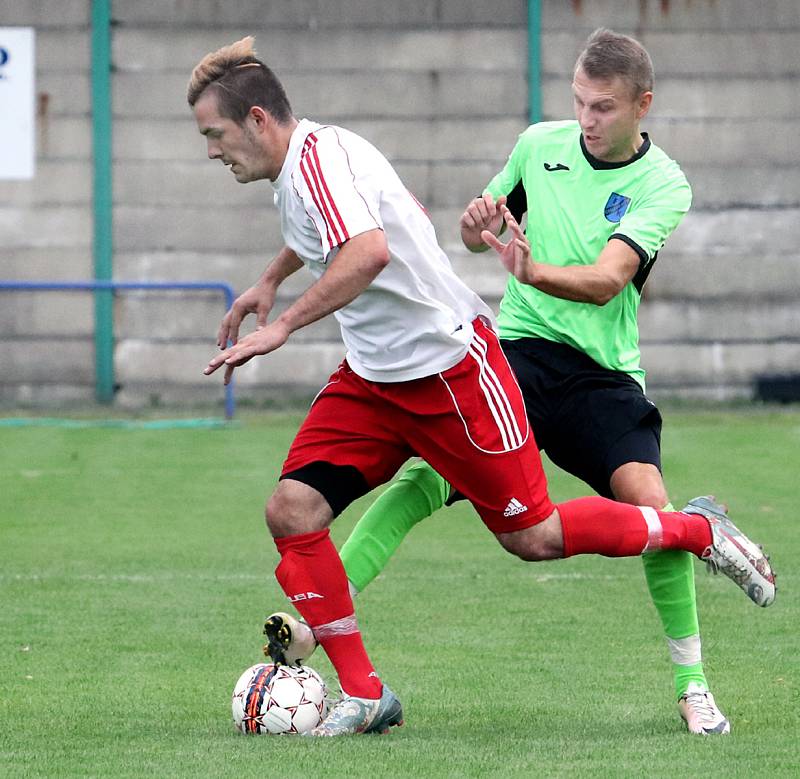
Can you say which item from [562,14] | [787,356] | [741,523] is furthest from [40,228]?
[741,523]

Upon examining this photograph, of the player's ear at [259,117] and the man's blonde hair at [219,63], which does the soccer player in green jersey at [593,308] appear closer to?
the player's ear at [259,117]

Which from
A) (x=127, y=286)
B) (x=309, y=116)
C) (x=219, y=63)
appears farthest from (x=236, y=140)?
(x=309, y=116)

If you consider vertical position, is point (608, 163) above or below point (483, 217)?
above

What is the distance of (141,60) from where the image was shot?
46.4ft

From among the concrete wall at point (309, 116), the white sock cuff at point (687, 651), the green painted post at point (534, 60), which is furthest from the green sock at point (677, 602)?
A: the green painted post at point (534, 60)

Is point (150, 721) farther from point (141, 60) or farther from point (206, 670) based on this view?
point (141, 60)

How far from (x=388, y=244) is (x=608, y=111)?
82cm

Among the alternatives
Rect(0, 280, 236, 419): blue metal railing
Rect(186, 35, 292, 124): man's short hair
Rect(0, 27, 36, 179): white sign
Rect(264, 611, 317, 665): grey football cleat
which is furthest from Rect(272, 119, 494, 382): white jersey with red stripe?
Rect(0, 27, 36, 179): white sign

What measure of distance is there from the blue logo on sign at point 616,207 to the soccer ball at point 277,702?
5.15 feet

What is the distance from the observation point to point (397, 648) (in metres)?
5.54

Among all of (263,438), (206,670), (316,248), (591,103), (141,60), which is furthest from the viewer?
(141,60)

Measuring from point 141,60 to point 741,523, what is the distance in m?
7.87

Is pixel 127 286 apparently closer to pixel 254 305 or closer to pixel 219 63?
pixel 254 305

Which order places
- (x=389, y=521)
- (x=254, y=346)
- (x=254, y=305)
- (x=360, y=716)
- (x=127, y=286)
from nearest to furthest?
(x=254, y=346), (x=360, y=716), (x=389, y=521), (x=254, y=305), (x=127, y=286)
